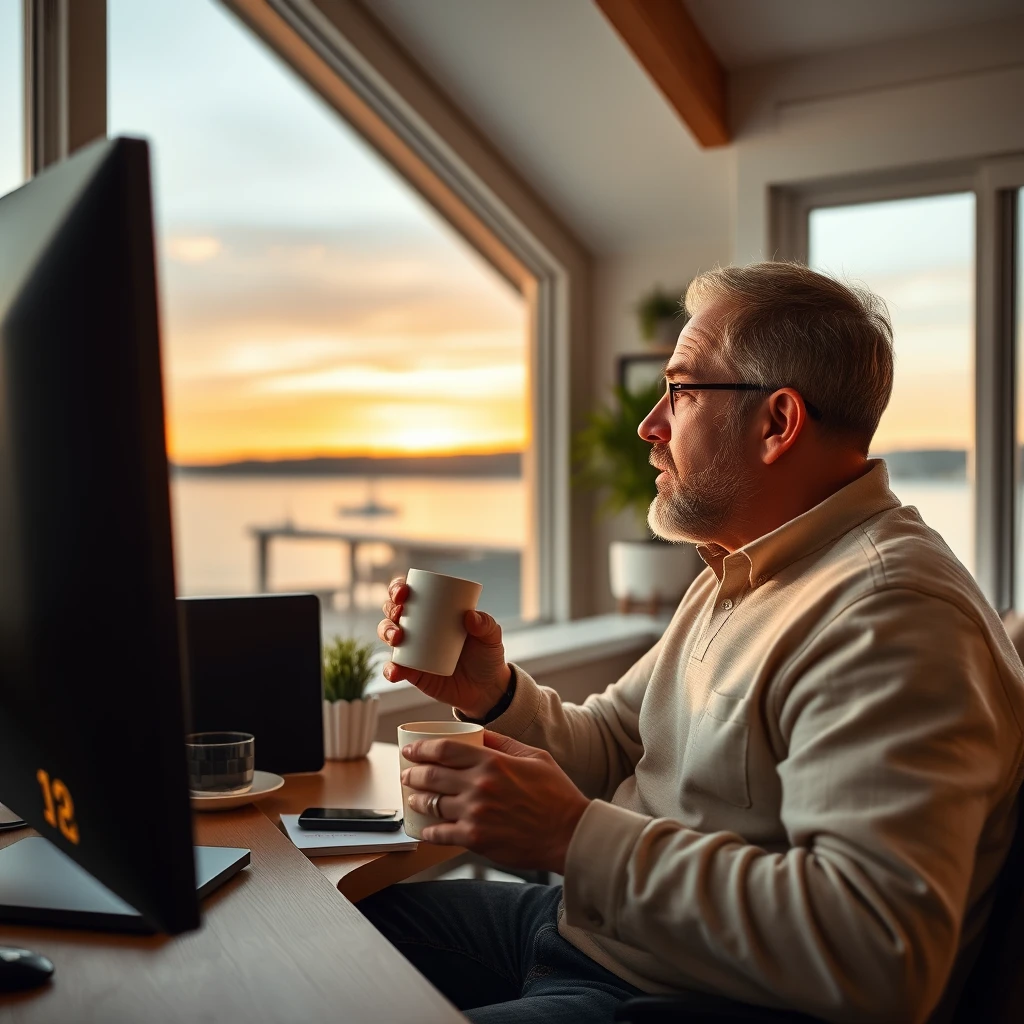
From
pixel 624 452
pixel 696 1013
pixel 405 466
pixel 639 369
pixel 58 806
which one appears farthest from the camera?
pixel 639 369

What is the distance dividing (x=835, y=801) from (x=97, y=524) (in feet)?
2.18

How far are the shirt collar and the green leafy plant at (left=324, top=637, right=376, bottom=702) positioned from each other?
84 cm

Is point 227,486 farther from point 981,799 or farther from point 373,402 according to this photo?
point 981,799

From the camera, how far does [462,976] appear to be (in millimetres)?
1441

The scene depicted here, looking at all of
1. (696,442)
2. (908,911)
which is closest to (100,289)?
(908,911)

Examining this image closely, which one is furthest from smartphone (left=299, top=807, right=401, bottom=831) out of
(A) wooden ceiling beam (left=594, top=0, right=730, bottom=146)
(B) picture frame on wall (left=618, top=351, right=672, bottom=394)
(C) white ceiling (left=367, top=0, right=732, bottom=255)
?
(B) picture frame on wall (left=618, top=351, right=672, bottom=394)

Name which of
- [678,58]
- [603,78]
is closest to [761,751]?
[678,58]

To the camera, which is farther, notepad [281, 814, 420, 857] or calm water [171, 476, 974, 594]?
calm water [171, 476, 974, 594]

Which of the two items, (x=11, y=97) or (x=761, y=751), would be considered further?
(x=11, y=97)

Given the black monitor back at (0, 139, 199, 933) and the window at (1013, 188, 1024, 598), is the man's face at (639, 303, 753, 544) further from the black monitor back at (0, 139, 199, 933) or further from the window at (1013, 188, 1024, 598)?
the window at (1013, 188, 1024, 598)

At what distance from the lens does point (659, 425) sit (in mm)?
1478

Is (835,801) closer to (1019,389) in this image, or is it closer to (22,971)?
(22,971)

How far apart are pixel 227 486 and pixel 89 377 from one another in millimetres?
2519

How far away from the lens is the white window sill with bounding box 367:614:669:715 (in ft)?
10.9
